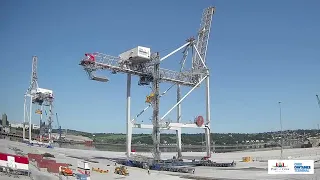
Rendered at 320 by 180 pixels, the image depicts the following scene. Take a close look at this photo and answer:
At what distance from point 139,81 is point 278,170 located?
38.1 meters

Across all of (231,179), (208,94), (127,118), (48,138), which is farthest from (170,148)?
(231,179)

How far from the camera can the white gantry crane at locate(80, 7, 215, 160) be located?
72.3 m

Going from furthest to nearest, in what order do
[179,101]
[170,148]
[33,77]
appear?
1. [170,148]
2. [33,77]
3. [179,101]

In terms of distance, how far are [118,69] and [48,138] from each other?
10487 centimetres

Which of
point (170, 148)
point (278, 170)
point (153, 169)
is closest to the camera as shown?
point (278, 170)

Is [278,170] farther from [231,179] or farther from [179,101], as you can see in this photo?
[179,101]

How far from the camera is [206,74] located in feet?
295

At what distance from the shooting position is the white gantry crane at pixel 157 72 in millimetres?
72262

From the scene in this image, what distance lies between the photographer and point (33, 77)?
489 ft

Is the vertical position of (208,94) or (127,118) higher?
(208,94)

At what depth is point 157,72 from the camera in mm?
77688

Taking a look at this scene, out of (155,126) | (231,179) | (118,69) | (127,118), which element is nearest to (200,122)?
(155,126)

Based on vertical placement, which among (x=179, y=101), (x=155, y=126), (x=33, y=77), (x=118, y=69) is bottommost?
(x=155, y=126)

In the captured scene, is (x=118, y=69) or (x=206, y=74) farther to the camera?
(x=206, y=74)
